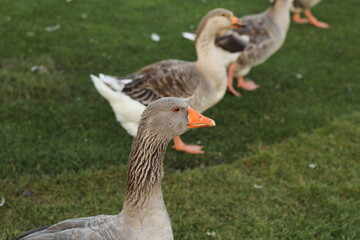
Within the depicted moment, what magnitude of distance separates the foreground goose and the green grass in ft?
1.47

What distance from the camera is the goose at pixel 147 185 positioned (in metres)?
2.75

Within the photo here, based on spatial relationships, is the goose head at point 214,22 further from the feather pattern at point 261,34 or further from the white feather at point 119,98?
the white feather at point 119,98

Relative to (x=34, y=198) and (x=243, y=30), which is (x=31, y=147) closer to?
(x=34, y=198)

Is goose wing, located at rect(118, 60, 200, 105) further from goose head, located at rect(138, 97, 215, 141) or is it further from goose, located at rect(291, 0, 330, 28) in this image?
goose, located at rect(291, 0, 330, 28)

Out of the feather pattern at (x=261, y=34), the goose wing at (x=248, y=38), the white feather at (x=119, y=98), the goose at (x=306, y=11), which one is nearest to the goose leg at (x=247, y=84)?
the feather pattern at (x=261, y=34)

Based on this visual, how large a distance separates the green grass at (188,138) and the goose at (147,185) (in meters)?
1.23

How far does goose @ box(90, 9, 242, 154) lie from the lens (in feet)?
15.5

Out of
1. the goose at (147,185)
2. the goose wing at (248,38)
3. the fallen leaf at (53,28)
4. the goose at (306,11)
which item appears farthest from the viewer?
the goose at (306,11)

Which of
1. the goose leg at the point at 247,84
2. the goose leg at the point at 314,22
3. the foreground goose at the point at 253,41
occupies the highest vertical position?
the foreground goose at the point at 253,41

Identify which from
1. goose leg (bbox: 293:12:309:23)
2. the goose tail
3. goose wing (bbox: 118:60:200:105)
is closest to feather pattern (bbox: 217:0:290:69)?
goose wing (bbox: 118:60:200:105)

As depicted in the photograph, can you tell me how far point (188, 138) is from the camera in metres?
5.73

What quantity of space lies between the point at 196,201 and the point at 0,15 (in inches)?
248

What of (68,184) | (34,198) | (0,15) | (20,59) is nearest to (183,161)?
(68,184)

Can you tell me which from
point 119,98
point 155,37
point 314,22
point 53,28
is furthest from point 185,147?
point 314,22
